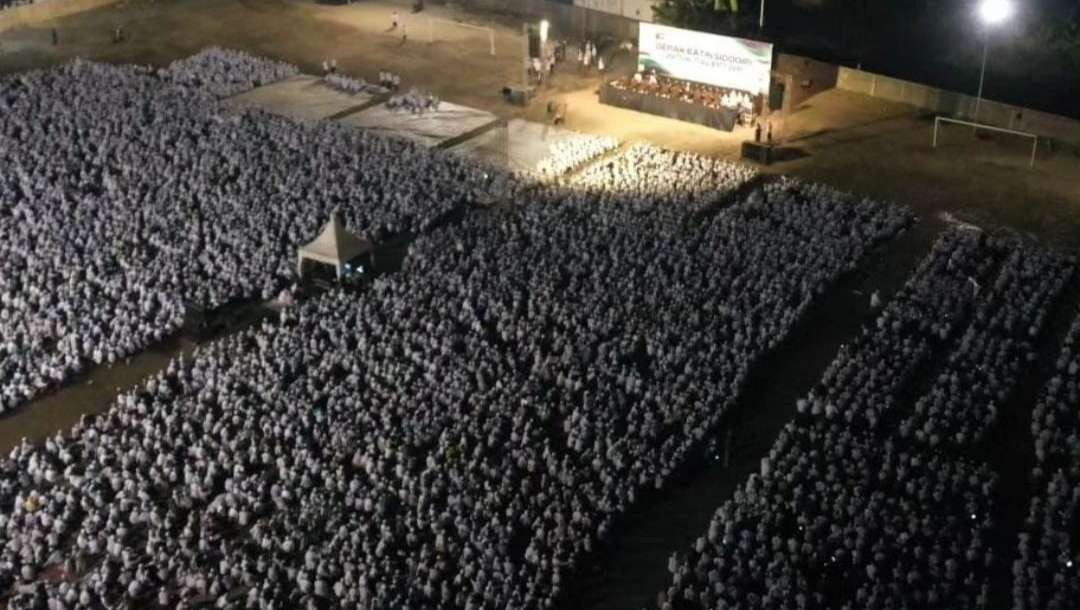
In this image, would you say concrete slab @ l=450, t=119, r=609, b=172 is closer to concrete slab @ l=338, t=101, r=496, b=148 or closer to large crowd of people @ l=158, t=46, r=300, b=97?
concrete slab @ l=338, t=101, r=496, b=148

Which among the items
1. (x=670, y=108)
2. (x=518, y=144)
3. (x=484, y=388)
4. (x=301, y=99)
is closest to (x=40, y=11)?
(x=301, y=99)

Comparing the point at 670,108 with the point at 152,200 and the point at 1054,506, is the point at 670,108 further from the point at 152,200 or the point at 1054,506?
the point at 1054,506

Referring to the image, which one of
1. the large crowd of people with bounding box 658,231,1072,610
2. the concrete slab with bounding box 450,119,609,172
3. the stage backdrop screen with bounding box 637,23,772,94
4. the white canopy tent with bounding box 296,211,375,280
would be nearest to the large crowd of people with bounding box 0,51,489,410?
the white canopy tent with bounding box 296,211,375,280

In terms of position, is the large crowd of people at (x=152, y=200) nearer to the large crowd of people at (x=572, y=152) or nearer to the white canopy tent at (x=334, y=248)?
the white canopy tent at (x=334, y=248)

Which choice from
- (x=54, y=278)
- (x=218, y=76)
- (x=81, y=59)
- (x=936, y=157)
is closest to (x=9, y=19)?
(x=81, y=59)

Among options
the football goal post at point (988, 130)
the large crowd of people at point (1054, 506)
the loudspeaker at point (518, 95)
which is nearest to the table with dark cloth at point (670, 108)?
the loudspeaker at point (518, 95)

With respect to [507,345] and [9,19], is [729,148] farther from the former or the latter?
[9,19]
